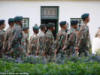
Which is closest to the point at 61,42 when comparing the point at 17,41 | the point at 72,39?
the point at 72,39

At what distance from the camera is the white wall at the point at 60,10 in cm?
3002

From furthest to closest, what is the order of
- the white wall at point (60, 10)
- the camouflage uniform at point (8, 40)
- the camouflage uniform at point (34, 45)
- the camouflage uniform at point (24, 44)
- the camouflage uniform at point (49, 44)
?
the white wall at point (60, 10)
the camouflage uniform at point (34, 45)
the camouflage uniform at point (49, 44)
the camouflage uniform at point (24, 44)
the camouflage uniform at point (8, 40)

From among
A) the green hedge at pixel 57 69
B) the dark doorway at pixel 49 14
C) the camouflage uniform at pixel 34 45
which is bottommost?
the green hedge at pixel 57 69

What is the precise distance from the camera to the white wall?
3002cm

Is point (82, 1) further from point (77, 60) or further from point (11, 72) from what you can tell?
point (11, 72)

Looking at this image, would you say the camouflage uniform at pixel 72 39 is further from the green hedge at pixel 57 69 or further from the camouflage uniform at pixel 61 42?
the green hedge at pixel 57 69

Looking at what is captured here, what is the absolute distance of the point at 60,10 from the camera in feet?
99.2

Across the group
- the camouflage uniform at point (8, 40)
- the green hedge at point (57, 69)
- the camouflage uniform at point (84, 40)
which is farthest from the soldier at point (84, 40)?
the green hedge at point (57, 69)

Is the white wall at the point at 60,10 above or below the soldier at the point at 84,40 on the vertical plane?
above

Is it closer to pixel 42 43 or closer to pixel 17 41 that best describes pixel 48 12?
pixel 42 43

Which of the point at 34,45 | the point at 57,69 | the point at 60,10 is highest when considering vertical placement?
the point at 60,10

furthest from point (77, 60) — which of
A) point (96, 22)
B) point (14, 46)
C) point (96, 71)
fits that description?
point (96, 22)

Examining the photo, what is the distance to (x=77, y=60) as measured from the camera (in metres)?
11.8

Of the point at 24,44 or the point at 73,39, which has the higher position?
the point at 73,39
